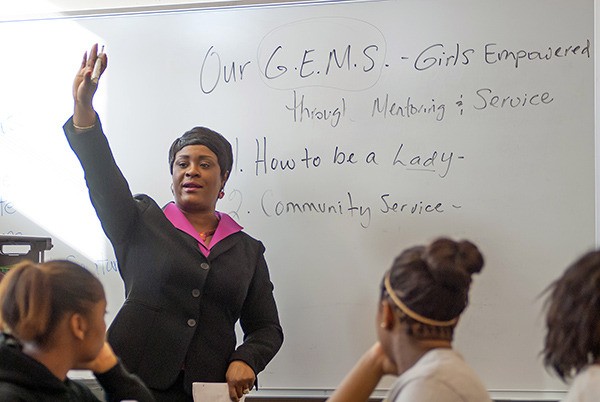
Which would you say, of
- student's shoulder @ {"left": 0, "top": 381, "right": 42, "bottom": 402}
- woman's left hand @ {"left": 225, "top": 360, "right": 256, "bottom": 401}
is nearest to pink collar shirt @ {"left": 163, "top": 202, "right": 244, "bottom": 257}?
woman's left hand @ {"left": 225, "top": 360, "right": 256, "bottom": 401}

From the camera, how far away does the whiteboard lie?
105 inches

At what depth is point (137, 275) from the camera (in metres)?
2.38

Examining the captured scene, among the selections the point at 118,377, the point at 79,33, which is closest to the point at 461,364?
the point at 118,377

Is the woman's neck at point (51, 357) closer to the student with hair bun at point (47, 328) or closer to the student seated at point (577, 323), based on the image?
the student with hair bun at point (47, 328)

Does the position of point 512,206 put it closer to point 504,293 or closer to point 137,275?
point 504,293

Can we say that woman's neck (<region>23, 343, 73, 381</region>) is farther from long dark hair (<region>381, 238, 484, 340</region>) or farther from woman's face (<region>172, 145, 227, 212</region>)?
woman's face (<region>172, 145, 227, 212</region>)

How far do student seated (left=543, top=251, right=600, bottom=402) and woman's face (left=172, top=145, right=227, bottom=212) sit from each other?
4.31 feet

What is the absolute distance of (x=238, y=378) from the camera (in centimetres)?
234

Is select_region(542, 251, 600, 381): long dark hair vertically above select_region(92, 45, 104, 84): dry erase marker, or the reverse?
select_region(92, 45, 104, 84): dry erase marker

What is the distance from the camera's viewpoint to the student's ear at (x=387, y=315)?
1.52 metres

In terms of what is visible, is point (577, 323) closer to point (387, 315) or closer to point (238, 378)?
point (387, 315)

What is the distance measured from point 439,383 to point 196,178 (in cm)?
130

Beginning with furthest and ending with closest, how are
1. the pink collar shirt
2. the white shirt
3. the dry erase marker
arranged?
the pink collar shirt, the dry erase marker, the white shirt

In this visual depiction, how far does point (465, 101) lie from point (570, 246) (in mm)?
571
